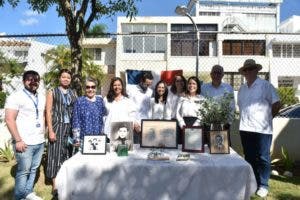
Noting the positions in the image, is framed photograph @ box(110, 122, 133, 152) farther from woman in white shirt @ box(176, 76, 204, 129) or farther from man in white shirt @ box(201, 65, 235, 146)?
man in white shirt @ box(201, 65, 235, 146)

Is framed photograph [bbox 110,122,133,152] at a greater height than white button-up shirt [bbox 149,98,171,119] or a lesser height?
lesser

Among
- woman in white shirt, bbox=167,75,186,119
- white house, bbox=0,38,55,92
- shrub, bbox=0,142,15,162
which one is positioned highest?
white house, bbox=0,38,55,92

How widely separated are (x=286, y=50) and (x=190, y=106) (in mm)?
40925

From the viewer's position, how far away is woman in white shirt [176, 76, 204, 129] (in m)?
6.41

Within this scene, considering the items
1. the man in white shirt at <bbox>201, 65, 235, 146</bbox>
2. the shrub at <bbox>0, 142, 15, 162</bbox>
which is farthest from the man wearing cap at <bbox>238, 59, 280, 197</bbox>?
the shrub at <bbox>0, 142, 15, 162</bbox>

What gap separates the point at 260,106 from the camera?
660cm

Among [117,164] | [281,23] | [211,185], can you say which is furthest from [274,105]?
[281,23]

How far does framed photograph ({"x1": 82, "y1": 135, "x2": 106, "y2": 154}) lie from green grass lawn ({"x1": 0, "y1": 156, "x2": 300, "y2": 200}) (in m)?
2.02

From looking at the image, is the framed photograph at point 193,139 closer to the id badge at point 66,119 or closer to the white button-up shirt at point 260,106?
the white button-up shirt at point 260,106

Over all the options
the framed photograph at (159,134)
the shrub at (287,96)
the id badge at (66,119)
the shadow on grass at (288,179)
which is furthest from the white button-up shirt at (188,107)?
the shrub at (287,96)

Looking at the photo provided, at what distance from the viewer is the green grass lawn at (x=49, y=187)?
6984 millimetres

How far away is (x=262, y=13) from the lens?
6906cm

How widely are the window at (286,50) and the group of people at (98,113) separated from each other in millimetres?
38920

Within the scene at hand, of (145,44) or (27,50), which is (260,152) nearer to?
(27,50)
